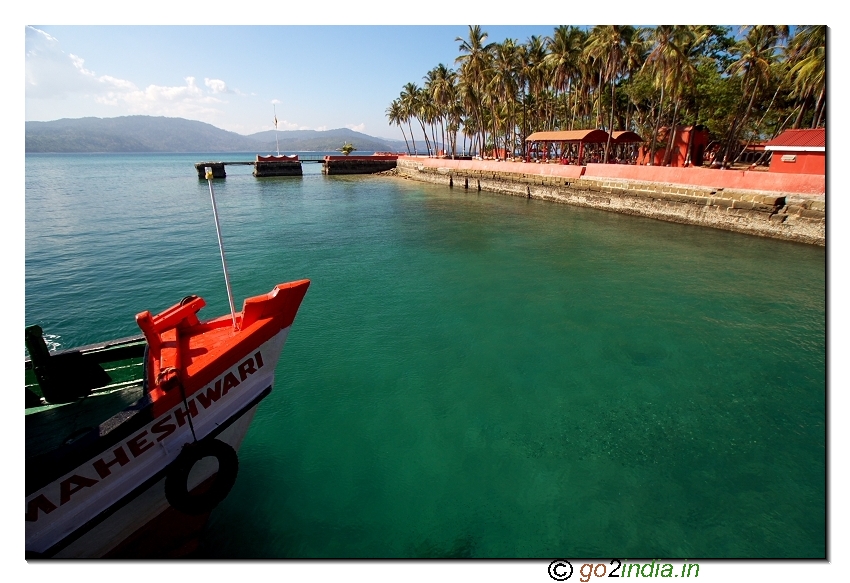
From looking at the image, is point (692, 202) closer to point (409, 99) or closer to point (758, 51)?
point (758, 51)

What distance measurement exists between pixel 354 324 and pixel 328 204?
2753 cm

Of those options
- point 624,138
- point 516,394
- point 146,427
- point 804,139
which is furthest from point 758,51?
point 146,427

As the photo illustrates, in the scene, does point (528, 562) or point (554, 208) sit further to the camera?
point (554, 208)

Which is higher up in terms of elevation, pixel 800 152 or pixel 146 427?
pixel 800 152

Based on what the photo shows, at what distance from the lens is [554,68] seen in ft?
142

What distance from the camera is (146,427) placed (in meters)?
4.67

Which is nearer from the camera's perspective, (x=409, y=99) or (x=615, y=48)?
(x=615, y=48)

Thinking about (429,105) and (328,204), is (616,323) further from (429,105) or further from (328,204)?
(429,105)

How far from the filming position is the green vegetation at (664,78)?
87.1 ft

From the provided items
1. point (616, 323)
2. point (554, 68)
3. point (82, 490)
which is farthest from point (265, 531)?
point (554, 68)

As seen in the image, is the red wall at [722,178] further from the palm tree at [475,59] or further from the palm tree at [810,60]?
the palm tree at [475,59]

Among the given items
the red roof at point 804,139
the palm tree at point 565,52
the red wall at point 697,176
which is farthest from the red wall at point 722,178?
the palm tree at point 565,52
